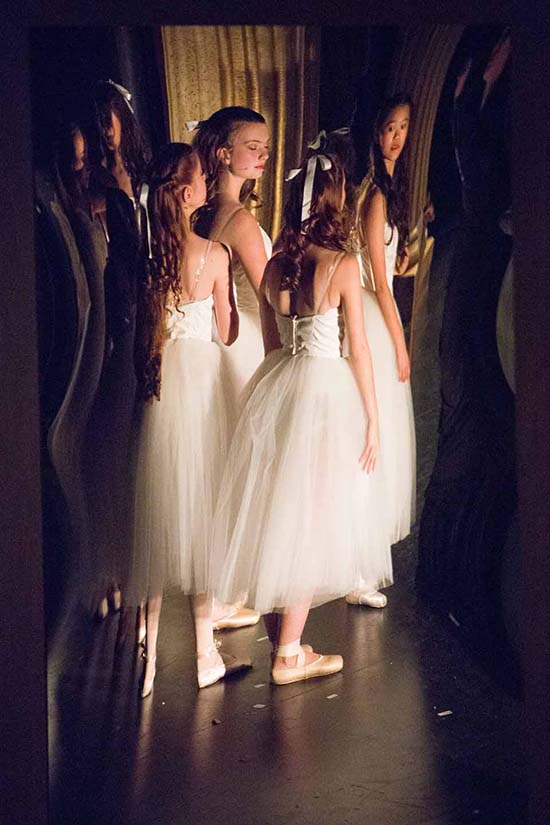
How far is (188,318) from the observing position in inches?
117

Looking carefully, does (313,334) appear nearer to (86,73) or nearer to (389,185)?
(389,185)

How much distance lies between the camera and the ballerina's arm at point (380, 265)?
300 cm

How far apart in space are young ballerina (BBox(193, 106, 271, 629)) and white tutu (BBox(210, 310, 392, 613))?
0.13 meters

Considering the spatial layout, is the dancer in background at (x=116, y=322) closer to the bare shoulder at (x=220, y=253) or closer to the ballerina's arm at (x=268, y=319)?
the bare shoulder at (x=220, y=253)

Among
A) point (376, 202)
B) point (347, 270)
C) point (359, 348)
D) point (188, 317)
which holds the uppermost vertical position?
point (376, 202)

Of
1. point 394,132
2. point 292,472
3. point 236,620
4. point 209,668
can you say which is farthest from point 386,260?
point 209,668

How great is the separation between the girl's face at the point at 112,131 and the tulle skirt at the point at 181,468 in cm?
62

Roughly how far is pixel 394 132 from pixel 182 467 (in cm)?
117

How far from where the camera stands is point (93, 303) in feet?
9.68

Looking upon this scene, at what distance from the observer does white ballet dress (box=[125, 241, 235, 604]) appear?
299cm

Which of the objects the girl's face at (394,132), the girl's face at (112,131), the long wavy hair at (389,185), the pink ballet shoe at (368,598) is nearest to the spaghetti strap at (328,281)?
the long wavy hair at (389,185)

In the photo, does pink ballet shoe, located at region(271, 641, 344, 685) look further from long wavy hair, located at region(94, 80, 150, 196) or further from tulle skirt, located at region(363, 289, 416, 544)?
long wavy hair, located at region(94, 80, 150, 196)

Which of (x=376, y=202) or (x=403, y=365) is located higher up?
(x=376, y=202)

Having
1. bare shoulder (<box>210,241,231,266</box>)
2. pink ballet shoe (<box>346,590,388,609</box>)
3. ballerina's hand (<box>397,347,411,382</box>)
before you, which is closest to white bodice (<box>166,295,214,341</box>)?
bare shoulder (<box>210,241,231,266</box>)
